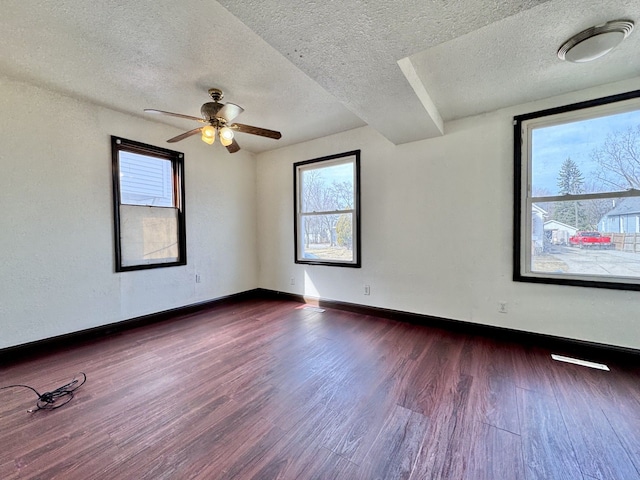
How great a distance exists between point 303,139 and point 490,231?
2.94m

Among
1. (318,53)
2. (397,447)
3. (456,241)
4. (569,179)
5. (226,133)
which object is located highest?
(318,53)

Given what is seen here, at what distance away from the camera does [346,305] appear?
3900 mm

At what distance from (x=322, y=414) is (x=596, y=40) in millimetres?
3072

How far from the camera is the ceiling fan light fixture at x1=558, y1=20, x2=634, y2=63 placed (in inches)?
65.1

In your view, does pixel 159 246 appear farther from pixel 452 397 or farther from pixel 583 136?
pixel 583 136

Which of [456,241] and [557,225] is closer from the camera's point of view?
[557,225]

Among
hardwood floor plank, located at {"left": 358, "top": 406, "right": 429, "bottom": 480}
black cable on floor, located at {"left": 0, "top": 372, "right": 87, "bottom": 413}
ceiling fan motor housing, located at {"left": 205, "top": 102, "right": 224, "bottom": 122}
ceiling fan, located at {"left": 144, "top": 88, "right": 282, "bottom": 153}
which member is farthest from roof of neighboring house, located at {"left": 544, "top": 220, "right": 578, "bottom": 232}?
black cable on floor, located at {"left": 0, "top": 372, "right": 87, "bottom": 413}

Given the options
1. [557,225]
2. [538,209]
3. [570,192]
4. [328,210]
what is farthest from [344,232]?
[570,192]

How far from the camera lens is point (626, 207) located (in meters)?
2.36

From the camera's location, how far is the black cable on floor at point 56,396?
1799 millimetres

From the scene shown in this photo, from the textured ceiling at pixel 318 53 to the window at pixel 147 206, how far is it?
62 cm

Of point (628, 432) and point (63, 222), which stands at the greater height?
point (63, 222)

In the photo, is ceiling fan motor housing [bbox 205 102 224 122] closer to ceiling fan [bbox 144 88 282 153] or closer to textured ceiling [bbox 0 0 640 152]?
ceiling fan [bbox 144 88 282 153]

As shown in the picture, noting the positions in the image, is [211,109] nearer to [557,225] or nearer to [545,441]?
[545,441]
